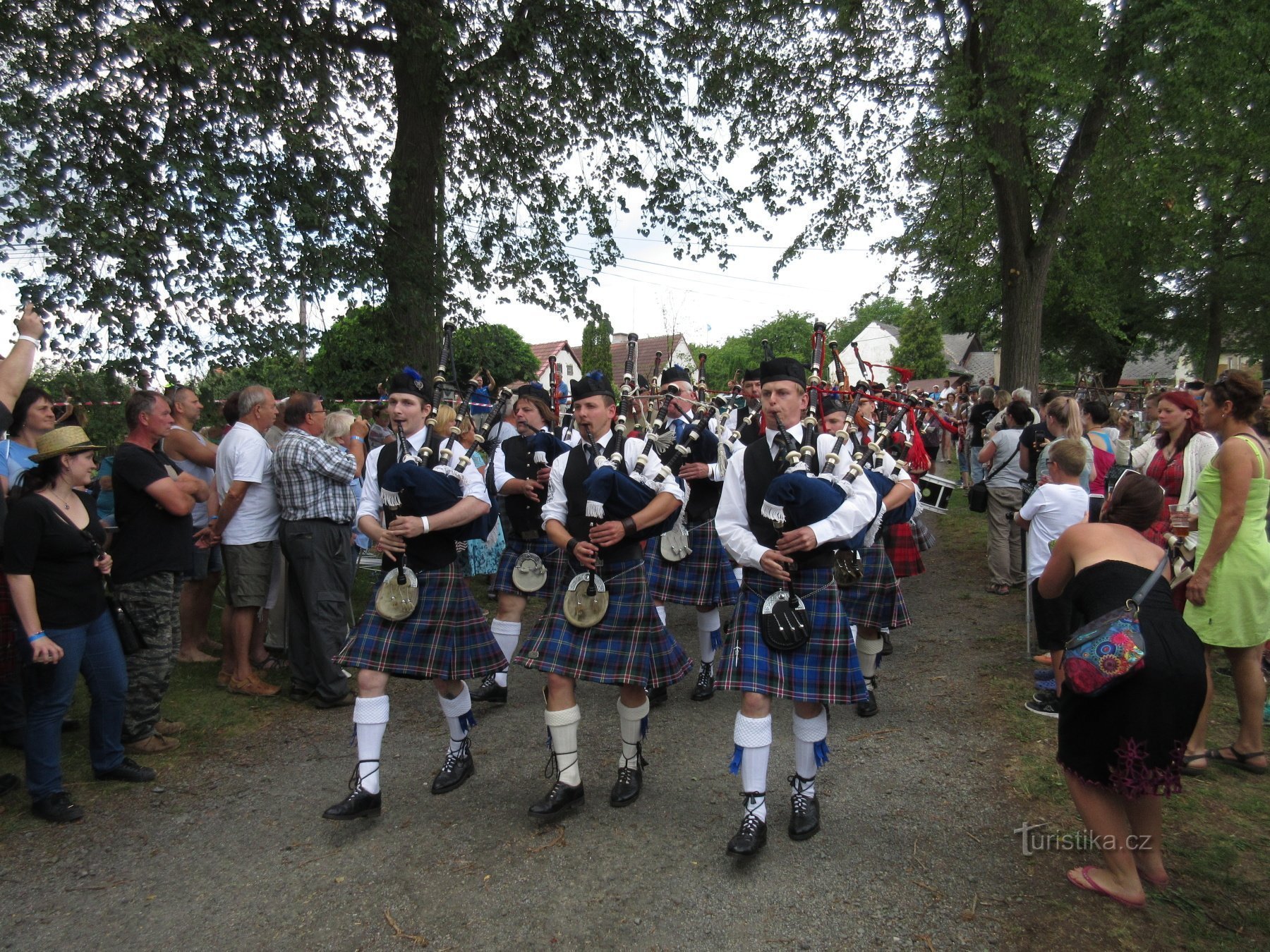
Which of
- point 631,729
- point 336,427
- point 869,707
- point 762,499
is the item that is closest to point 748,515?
point 762,499

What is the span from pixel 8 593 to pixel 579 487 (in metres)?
2.75

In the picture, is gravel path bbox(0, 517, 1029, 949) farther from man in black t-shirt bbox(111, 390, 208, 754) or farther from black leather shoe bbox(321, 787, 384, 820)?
man in black t-shirt bbox(111, 390, 208, 754)

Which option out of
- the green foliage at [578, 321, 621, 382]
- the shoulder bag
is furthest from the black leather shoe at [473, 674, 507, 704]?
the green foliage at [578, 321, 621, 382]

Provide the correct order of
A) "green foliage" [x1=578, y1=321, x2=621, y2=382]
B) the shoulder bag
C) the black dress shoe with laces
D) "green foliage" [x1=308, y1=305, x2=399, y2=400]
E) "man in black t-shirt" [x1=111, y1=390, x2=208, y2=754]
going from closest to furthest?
the black dress shoe with laces < "man in black t-shirt" [x1=111, y1=390, x2=208, y2=754] < the shoulder bag < "green foliage" [x1=308, y1=305, x2=399, y2=400] < "green foliage" [x1=578, y1=321, x2=621, y2=382]

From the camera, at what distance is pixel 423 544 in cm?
375

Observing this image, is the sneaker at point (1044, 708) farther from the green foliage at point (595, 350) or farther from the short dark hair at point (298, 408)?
the green foliage at point (595, 350)

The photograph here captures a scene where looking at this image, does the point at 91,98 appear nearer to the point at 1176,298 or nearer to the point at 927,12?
the point at 927,12

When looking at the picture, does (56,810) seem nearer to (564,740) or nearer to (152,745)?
(152,745)

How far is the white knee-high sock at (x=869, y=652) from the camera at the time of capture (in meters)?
4.93

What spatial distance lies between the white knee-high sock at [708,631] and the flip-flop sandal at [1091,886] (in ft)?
8.11


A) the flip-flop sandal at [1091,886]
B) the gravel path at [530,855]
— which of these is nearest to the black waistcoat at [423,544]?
the gravel path at [530,855]

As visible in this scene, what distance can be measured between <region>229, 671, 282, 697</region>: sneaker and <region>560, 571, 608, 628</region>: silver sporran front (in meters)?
2.65

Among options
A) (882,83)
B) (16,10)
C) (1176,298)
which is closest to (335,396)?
(16,10)

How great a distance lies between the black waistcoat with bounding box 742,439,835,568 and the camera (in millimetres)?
3297
